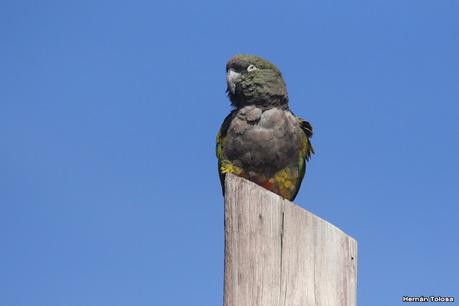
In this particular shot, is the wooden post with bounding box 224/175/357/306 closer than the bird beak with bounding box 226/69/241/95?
Yes

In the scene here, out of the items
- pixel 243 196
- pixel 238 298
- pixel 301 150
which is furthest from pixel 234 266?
pixel 301 150

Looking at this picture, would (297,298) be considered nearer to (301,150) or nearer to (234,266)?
(234,266)

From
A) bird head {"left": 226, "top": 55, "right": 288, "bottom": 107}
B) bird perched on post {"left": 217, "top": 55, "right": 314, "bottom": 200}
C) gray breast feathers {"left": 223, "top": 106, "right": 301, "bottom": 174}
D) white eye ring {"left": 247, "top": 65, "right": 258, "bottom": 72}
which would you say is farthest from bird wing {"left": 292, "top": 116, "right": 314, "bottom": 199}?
white eye ring {"left": 247, "top": 65, "right": 258, "bottom": 72}

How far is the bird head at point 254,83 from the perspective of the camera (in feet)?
23.7

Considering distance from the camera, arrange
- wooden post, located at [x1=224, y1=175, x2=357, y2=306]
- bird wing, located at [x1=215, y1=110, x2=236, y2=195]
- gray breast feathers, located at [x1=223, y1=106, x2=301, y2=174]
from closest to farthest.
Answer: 1. wooden post, located at [x1=224, y1=175, x2=357, y2=306]
2. gray breast feathers, located at [x1=223, y1=106, x2=301, y2=174]
3. bird wing, located at [x1=215, y1=110, x2=236, y2=195]

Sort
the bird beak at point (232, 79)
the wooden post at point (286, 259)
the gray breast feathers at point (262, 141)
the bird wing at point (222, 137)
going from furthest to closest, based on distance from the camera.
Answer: the bird beak at point (232, 79) < the bird wing at point (222, 137) < the gray breast feathers at point (262, 141) < the wooden post at point (286, 259)

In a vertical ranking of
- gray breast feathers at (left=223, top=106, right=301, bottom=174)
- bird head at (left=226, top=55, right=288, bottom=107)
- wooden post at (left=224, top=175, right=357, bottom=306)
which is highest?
bird head at (left=226, top=55, right=288, bottom=107)

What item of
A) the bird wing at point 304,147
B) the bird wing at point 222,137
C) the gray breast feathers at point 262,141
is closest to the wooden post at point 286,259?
the gray breast feathers at point 262,141

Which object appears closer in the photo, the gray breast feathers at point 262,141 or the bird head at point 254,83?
the gray breast feathers at point 262,141

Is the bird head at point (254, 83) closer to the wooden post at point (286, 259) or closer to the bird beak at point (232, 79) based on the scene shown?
the bird beak at point (232, 79)

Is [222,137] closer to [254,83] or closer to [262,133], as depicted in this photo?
[262,133]

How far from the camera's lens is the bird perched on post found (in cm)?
691

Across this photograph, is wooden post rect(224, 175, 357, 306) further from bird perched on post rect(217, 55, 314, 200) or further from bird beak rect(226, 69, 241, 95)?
bird beak rect(226, 69, 241, 95)

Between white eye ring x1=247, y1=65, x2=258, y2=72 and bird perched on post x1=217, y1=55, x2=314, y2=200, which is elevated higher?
white eye ring x1=247, y1=65, x2=258, y2=72
